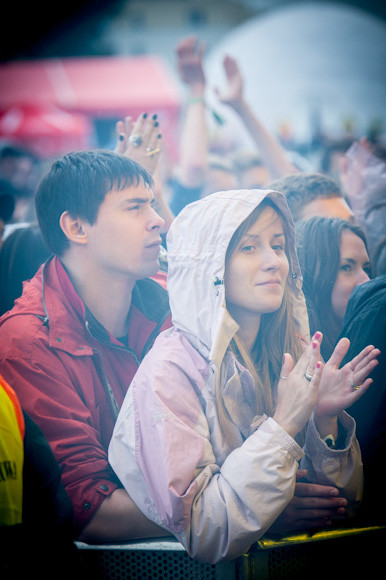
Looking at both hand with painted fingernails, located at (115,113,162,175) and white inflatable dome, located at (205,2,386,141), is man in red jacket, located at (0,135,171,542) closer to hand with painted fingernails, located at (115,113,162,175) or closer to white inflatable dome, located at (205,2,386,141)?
hand with painted fingernails, located at (115,113,162,175)

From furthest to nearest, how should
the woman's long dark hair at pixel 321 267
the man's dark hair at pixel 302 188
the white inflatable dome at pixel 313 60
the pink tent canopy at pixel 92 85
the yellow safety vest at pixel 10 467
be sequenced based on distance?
the pink tent canopy at pixel 92 85 → the white inflatable dome at pixel 313 60 → the man's dark hair at pixel 302 188 → the woman's long dark hair at pixel 321 267 → the yellow safety vest at pixel 10 467

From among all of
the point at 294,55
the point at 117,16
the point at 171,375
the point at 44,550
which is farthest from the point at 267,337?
the point at 294,55

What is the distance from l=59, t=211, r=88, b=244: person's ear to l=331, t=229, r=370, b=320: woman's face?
102cm

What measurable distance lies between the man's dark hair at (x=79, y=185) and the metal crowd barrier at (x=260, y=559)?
44.9 inches

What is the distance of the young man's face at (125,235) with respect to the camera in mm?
1846

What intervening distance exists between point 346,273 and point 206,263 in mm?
680

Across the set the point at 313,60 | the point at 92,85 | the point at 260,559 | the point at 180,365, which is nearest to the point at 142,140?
the point at 180,365

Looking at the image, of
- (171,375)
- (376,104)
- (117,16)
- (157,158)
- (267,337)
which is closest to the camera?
(171,375)

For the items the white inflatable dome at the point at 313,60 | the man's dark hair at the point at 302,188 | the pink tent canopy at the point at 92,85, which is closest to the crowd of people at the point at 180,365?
the man's dark hair at the point at 302,188

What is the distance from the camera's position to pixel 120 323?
1994 mm

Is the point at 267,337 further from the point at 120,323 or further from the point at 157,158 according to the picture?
the point at 157,158

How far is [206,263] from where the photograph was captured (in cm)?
177

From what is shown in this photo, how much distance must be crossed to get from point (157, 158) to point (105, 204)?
0.44 meters

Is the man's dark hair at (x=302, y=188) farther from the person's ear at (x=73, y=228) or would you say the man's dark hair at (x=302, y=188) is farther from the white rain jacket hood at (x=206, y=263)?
the person's ear at (x=73, y=228)
